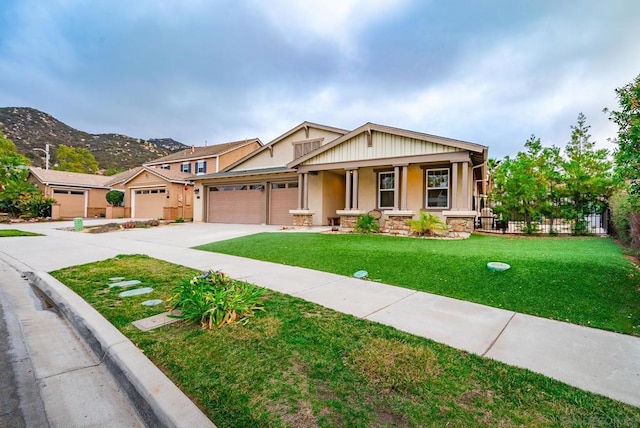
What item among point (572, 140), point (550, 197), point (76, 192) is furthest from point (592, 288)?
point (76, 192)

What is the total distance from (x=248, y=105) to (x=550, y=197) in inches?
797

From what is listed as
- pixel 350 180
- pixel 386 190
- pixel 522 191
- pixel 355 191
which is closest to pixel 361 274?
pixel 355 191

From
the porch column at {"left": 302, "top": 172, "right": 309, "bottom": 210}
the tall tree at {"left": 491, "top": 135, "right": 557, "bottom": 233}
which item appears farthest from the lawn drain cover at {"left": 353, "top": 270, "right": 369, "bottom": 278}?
the porch column at {"left": 302, "top": 172, "right": 309, "bottom": 210}

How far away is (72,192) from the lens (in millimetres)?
25781

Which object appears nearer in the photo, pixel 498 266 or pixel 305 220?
pixel 498 266

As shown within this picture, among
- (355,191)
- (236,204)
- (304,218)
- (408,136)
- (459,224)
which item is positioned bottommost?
(459,224)

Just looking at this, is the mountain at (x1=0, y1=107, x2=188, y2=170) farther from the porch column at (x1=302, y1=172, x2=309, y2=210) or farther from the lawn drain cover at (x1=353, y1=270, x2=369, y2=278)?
the lawn drain cover at (x1=353, y1=270, x2=369, y2=278)

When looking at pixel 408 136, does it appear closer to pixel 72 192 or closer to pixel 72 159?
pixel 72 192

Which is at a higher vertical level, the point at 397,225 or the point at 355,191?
the point at 355,191

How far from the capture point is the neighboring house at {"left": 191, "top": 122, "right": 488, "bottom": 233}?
38.6 ft

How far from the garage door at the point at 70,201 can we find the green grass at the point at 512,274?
24932mm

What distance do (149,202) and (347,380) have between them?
25.5 m

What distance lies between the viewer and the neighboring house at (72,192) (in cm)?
2419

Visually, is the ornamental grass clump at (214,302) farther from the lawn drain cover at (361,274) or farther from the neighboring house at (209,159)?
the neighboring house at (209,159)
